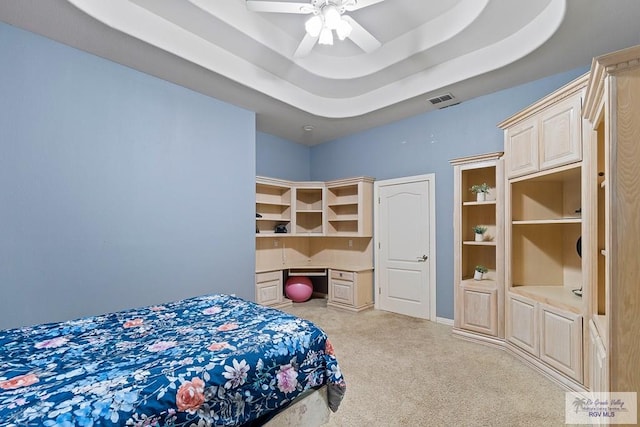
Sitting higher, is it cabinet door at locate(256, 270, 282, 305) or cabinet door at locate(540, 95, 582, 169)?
cabinet door at locate(540, 95, 582, 169)

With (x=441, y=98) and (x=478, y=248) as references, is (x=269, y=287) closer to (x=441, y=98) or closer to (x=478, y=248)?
(x=478, y=248)

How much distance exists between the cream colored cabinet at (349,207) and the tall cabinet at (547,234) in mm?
2079

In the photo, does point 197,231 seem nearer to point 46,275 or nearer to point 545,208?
point 46,275

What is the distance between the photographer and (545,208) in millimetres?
3105

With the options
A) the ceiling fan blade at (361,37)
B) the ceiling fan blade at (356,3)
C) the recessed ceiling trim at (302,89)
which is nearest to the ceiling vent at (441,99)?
the recessed ceiling trim at (302,89)

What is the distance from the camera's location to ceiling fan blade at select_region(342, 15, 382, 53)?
242 cm

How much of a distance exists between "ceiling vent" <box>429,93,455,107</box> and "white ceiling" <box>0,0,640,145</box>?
81 millimetres

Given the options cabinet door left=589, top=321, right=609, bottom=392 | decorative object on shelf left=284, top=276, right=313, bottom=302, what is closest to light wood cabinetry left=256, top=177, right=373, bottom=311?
decorative object on shelf left=284, top=276, right=313, bottom=302

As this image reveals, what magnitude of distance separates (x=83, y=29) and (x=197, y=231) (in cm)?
209

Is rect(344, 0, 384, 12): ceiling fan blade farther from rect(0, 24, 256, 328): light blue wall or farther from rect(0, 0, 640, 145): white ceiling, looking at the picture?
rect(0, 24, 256, 328): light blue wall

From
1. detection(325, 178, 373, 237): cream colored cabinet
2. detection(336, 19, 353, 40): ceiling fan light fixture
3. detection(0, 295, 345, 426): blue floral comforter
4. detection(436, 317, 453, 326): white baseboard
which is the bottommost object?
detection(436, 317, 453, 326): white baseboard

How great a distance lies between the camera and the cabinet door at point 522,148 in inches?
110

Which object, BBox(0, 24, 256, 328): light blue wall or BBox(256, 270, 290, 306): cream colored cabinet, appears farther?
BBox(256, 270, 290, 306): cream colored cabinet

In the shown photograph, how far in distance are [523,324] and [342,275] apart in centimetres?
250
